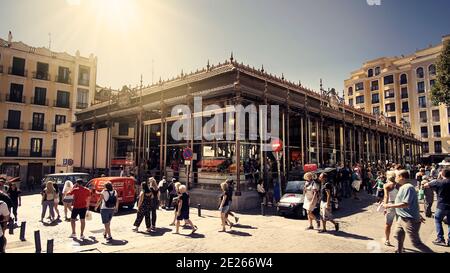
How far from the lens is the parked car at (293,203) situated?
11.0 meters

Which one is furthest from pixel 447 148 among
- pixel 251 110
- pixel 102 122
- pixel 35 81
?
pixel 35 81

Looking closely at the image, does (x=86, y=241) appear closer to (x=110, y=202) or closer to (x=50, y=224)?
(x=110, y=202)

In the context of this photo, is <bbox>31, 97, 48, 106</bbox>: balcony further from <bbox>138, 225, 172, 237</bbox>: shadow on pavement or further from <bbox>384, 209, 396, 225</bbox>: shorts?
<bbox>384, 209, 396, 225</bbox>: shorts

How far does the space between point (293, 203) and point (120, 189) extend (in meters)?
8.19

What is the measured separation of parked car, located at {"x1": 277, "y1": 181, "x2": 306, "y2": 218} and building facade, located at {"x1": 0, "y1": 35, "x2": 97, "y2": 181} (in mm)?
33633

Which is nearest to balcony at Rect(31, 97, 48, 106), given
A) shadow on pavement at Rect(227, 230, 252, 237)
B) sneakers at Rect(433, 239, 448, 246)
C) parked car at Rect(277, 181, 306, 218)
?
parked car at Rect(277, 181, 306, 218)

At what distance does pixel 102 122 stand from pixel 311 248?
2476 centimetres

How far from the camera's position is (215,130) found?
57.2 ft

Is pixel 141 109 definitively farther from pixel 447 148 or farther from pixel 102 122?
pixel 447 148

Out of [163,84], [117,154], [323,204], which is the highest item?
[163,84]

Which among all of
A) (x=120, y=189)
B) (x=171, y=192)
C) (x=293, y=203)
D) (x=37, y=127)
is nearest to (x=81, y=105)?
(x=37, y=127)

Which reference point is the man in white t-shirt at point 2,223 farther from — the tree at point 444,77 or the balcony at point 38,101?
the balcony at point 38,101

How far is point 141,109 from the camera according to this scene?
1925 cm

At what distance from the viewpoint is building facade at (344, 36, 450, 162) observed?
47.6 m
